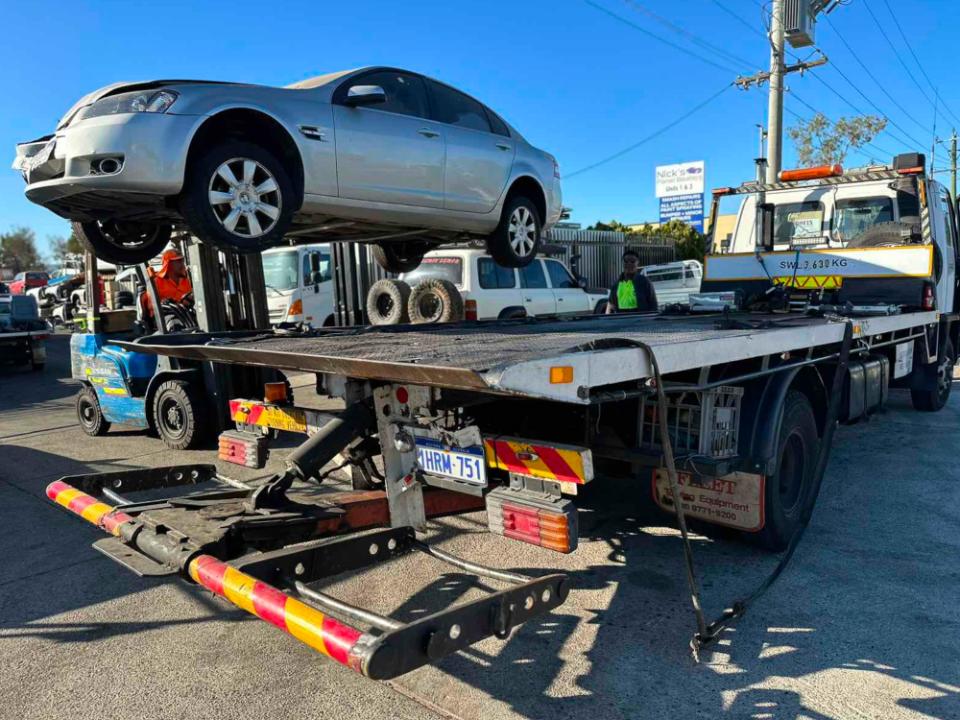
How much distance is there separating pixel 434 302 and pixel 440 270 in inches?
175

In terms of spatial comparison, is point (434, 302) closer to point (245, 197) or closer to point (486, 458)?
point (245, 197)

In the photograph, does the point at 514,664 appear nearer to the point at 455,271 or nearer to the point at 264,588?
the point at 264,588

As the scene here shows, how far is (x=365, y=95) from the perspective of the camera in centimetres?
473

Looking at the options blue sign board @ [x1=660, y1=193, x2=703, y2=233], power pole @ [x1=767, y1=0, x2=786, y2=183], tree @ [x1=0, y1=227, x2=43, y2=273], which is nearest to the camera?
power pole @ [x1=767, y1=0, x2=786, y2=183]

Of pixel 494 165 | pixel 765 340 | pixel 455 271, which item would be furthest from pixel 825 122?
pixel 765 340

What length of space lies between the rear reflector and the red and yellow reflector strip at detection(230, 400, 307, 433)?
1.20 m

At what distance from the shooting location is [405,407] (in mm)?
3012

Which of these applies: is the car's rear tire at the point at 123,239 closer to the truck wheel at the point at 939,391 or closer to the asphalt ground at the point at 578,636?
the asphalt ground at the point at 578,636

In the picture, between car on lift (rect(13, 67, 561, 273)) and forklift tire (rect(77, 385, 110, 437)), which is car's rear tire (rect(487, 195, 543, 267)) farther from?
forklift tire (rect(77, 385, 110, 437))

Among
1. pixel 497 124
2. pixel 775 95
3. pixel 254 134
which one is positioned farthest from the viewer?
pixel 775 95

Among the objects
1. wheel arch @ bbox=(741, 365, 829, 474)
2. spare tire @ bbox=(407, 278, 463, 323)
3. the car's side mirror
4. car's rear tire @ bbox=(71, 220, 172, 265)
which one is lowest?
wheel arch @ bbox=(741, 365, 829, 474)

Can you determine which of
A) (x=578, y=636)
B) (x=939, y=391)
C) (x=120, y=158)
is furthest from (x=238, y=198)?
(x=939, y=391)

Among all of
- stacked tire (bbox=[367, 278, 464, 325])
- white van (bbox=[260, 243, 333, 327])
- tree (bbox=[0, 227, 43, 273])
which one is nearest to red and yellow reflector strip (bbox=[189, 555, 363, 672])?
stacked tire (bbox=[367, 278, 464, 325])

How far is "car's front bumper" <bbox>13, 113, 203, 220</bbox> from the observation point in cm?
391
